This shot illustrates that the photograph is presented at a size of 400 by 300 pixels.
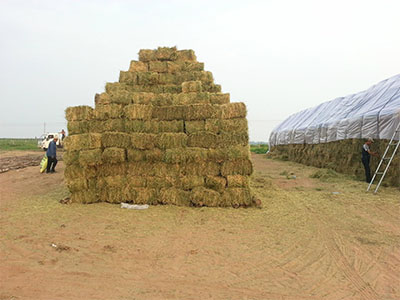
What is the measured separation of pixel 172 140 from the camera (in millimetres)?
8070

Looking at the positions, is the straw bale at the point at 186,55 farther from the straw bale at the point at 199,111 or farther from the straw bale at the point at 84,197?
the straw bale at the point at 84,197

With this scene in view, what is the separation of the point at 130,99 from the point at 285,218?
5.15 m

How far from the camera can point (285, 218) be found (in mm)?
7012

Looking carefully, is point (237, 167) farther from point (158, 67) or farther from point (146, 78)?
point (158, 67)

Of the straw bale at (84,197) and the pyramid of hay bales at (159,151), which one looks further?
the straw bale at (84,197)

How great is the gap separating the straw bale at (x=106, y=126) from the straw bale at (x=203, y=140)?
1.93 metres

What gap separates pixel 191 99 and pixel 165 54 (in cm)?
385

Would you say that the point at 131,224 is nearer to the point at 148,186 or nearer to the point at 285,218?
the point at 148,186

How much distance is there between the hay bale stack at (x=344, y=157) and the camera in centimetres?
1066

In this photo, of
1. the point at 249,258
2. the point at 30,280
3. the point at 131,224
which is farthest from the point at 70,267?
the point at 249,258

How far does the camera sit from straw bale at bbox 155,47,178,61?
11.5 meters

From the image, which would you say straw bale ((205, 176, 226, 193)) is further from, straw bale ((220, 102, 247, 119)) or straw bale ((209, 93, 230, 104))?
straw bale ((209, 93, 230, 104))

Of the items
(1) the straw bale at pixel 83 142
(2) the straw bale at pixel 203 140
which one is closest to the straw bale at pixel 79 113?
(1) the straw bale at pixel 83 142

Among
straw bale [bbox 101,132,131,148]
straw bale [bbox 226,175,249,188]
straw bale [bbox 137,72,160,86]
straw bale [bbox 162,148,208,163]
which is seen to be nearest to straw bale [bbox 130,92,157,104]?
straw bale [bbox 101,132,131,148]
